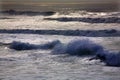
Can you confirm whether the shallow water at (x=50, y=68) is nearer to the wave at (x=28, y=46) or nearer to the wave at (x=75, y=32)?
the wave at (x=28, y=46)

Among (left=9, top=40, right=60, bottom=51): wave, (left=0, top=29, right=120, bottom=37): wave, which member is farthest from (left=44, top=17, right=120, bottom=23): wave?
(left=9, top=40, right=60, bottom=51): wave

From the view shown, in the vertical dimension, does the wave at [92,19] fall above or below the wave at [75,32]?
below

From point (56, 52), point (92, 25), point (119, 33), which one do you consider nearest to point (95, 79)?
point (56, 52)

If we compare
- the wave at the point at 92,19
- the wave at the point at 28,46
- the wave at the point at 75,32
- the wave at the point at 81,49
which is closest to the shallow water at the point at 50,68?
the wave at the point at 81,49

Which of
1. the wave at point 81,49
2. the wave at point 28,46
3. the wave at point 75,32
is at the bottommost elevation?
the wave at point 75,32

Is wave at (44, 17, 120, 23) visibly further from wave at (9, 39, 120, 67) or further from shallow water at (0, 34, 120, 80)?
shallow water at (0, 34, 120, 80)

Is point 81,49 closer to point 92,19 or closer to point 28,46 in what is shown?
point 28,46

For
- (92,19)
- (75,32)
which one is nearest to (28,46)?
(75,32)

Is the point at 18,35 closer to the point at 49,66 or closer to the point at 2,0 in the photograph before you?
the point at 49,66

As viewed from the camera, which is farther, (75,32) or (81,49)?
(75,32)

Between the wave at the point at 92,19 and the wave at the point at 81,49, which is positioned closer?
the wave at the point at 81,49

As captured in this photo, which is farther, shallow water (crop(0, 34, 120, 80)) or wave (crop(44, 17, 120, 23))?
wave (crop(44, 17, 120, 23))

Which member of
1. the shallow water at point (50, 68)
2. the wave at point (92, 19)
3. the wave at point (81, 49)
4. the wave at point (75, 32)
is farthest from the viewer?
the wave at point (92, 19)

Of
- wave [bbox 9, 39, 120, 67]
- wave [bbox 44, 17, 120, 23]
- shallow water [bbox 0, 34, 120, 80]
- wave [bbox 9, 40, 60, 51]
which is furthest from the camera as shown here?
wave [bbox 44, 17, 120, 23]
